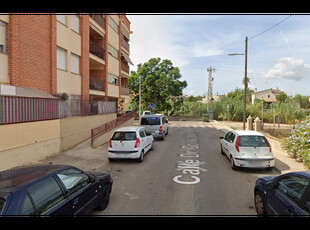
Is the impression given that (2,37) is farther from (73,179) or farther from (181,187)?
(181,187)

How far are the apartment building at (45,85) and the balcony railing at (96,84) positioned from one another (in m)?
0.09

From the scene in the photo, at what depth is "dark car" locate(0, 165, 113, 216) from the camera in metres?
3.07

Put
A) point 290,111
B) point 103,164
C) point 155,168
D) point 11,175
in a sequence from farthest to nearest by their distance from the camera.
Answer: point 290,111 < point 103,164 < point 155,168 < point 11,175

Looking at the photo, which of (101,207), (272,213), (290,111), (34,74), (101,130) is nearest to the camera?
(272,213)

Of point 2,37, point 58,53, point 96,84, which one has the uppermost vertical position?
point 58,53

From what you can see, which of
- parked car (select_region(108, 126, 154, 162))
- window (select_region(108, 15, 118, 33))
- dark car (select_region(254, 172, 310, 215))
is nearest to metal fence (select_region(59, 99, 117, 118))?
parked car (select_region(108, 126, 154, 162))

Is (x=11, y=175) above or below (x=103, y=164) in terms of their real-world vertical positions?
above

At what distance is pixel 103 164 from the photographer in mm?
9617

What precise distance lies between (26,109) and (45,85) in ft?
10.7

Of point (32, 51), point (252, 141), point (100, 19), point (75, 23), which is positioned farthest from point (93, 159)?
point (100, 19)

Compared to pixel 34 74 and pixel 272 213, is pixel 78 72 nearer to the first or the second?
pixel 34 74

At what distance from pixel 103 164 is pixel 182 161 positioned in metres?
3.53

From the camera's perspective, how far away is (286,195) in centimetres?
388

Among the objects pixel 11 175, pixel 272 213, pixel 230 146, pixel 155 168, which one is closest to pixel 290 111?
pixel 230 146
